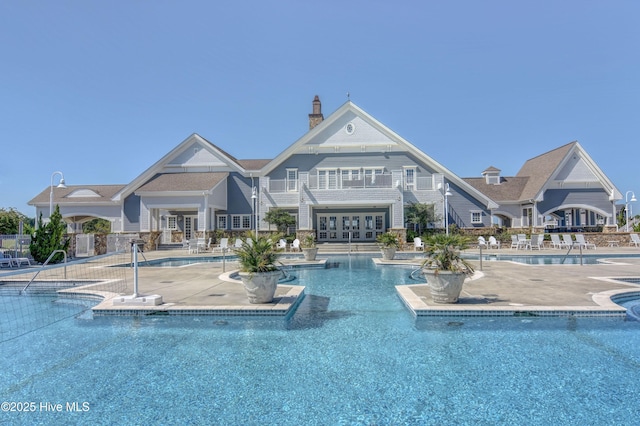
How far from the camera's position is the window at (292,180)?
2866 cm

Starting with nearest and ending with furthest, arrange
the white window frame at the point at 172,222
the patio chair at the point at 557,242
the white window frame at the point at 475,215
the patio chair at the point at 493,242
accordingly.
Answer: the patio chair at the point at 557,242 < the patio chair at the point at 493,242 < the white window frame at the point at 475,215 < the white window frame at the point at 172,222

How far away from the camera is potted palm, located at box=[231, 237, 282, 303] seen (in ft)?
24.3

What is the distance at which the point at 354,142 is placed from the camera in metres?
28.7

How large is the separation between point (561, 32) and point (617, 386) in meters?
17.9

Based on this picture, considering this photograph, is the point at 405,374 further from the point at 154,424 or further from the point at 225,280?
the point at 225,280

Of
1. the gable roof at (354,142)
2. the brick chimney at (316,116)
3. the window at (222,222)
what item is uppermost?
the brick chimney at (316,116)

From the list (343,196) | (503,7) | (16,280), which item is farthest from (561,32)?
(16,280)

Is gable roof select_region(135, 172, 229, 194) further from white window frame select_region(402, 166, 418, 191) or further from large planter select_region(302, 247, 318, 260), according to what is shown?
white window frame select_region(402, 166, 418, 191)

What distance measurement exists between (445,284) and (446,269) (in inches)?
12.0

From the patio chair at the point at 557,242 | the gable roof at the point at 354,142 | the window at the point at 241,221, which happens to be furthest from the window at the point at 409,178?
the window at the point at 241,221

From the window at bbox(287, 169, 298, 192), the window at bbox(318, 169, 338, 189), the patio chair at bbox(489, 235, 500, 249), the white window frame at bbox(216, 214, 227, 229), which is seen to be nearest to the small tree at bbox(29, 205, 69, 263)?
the white window frame at bbox(216, 214, 227, 229)

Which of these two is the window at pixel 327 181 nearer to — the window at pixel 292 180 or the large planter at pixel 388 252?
the window at pixel 292 180

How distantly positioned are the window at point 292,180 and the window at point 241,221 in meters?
4.32

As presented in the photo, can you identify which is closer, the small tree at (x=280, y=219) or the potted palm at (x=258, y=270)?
the potted palm at (x=258, y=270)
